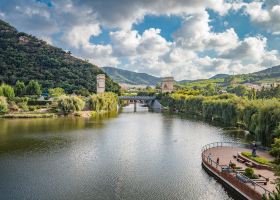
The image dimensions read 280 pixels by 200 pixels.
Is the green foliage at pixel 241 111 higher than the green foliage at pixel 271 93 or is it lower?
lower

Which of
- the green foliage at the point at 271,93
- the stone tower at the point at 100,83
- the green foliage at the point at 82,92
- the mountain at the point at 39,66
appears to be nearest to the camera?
the green foliage at the point at 271,93

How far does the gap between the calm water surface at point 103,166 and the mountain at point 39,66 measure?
310 ft

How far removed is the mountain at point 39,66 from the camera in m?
151

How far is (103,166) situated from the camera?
3706 centimetres

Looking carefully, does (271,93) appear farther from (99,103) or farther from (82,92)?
(82,92)

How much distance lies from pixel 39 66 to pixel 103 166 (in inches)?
5520

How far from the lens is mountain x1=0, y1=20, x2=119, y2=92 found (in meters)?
151

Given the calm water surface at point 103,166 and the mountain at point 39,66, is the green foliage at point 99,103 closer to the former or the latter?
the mountain at point 39,66

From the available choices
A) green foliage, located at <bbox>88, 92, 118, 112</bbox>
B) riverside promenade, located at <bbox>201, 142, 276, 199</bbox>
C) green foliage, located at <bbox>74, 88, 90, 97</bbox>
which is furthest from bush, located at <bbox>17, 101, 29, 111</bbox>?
riverside promenade, located at <bbox>201, 142, 276, 199</bbox>

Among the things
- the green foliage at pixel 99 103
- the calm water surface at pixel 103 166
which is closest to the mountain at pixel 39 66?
the green foliage at pixel 99 103

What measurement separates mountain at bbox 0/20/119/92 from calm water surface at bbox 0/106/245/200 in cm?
9445

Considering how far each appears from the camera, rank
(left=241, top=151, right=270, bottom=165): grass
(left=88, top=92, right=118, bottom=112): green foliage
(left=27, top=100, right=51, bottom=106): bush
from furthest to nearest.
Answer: (left=88, top=92, right=118, bottom=112): green foliage, (left=27, top=100, right=51, bottom=106): bush, (left=241, top=151, right=270, bottom=165): grass

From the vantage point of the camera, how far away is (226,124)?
257 feet

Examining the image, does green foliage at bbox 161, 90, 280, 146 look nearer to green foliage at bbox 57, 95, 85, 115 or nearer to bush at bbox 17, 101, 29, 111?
green foliage at bbox 57, 95, 85, 115
